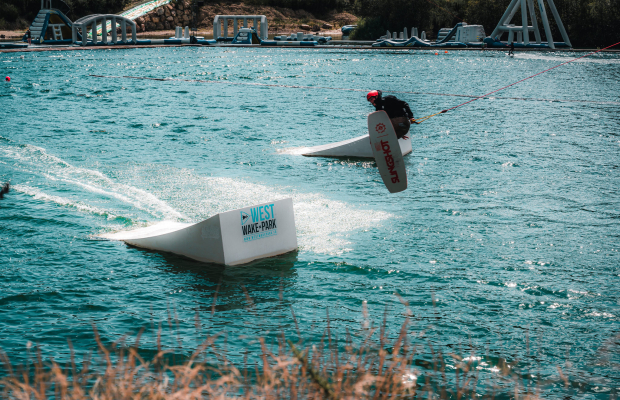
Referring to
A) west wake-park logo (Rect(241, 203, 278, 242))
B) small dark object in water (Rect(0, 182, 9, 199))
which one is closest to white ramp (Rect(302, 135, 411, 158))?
west wake-park logo (Rect(241, 203, 278, 242))

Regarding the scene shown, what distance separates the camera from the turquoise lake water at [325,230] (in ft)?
29.5

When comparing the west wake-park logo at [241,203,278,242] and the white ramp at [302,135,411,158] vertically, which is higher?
the white ramp at [302,135,411,158]

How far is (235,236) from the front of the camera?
37.4 feet

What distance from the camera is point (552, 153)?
22.4m

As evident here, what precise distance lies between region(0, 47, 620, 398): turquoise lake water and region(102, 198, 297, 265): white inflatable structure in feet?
0.76

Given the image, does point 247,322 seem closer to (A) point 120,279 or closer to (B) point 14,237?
(A) point 120,279

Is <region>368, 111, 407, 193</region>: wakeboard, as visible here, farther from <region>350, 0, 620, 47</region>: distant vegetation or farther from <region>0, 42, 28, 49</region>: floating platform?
A: <region>350, 0, 620, 47</region>: distant vegetation

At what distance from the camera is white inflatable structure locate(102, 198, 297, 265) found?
11.3 metres

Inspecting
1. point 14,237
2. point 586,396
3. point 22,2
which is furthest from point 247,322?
point 22,2

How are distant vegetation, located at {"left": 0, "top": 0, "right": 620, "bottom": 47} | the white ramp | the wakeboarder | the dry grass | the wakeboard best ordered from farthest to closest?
1. distant vegetation, located at {"left": 0, "top": 0, "right": 620, "bottom": 47}
2. the white ramp
3. the wakeboarder
4. the wakeboard
5. the dry grass

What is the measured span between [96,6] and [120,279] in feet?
317

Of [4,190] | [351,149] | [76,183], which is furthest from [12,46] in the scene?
[351,149]

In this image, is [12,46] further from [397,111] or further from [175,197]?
[397,111]

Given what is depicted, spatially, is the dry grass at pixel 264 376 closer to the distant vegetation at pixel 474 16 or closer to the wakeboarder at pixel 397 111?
the wakeboarder at pixel 397 111
